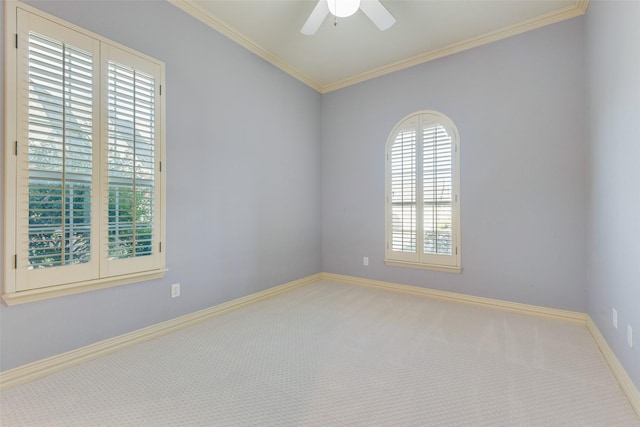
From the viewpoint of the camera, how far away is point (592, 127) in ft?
7.99

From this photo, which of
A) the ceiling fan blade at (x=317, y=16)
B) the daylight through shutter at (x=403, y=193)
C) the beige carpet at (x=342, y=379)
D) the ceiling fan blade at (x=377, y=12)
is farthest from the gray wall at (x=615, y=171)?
the ceiling fan blade at (x=317, y=16)

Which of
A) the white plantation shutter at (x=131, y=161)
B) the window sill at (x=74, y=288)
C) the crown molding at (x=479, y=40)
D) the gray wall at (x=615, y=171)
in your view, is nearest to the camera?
the gray wall at (x=615, y=171)

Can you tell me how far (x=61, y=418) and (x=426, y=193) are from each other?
355 cm

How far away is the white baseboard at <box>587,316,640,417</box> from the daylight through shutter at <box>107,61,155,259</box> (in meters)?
3.28

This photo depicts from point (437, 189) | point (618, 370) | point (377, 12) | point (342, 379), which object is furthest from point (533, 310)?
point (377, 12)

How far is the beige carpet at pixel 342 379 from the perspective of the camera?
146 centimetres

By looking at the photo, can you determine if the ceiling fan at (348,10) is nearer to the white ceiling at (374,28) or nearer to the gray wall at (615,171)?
the white ceiling at (374,28)

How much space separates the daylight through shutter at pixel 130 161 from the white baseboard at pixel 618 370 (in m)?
3.28

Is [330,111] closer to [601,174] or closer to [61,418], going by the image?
[601,174]

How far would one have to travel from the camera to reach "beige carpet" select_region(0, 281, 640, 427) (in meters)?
1.46

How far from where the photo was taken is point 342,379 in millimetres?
1784

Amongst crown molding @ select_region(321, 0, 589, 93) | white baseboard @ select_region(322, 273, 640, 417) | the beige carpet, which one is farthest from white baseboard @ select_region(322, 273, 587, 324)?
crown molding @ select_region(321, 0, 589, 93)

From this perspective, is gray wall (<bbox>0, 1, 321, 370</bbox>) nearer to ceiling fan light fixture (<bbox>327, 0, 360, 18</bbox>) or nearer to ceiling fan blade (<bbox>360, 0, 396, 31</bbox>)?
ceiling fan light fixture (<bbox>327, 0, 360, 18</bbox>)

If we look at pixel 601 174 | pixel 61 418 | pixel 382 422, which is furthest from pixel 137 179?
pixel 601 174
